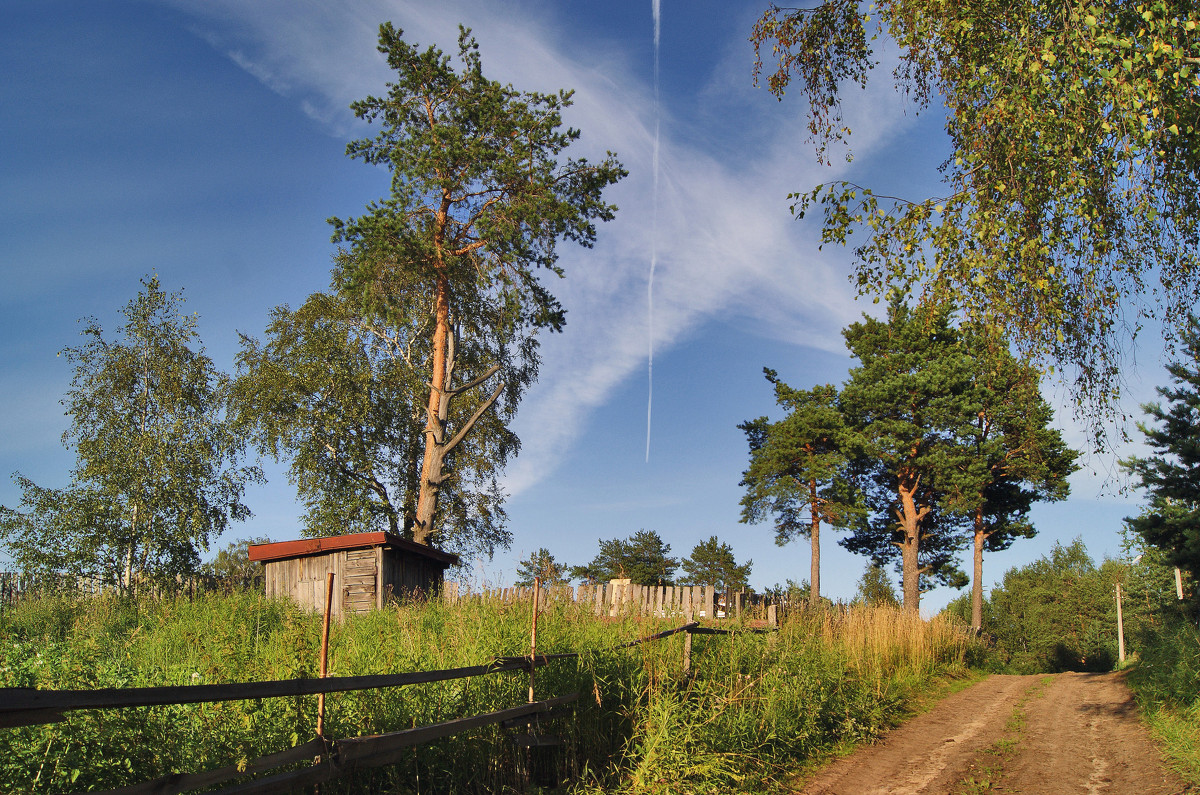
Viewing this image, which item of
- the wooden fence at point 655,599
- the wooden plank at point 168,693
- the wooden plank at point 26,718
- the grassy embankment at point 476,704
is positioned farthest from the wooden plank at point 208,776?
the wooden fence at point 655,599

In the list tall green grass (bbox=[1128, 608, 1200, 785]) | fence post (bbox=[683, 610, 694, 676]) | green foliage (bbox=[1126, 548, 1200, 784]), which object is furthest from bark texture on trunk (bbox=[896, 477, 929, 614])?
fence post (bbox=[683, 610, 694, 676])

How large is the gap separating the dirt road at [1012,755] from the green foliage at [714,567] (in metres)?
31.6

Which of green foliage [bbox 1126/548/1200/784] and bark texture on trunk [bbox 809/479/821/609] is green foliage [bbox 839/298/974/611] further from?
green foliage [bbox 1126/548/1200/784]

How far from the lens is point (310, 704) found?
211 inches

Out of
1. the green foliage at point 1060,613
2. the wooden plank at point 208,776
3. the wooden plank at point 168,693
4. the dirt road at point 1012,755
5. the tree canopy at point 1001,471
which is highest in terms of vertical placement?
the tree canopy at point 1001,471

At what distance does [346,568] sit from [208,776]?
13.2 meters

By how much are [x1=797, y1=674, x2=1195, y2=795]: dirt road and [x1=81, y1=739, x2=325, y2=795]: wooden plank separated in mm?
4720

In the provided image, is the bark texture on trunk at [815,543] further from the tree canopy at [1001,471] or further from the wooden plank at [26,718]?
the wooden plank at [26,718]

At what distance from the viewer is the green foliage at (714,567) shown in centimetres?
4400

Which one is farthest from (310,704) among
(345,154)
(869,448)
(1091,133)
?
(869,448)

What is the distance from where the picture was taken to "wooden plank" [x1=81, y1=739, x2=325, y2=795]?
3.03 m

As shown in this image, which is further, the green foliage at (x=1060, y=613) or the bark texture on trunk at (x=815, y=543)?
the green foliage at (x=1060, y=613)

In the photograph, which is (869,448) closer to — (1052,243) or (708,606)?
(708,606)

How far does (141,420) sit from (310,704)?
64.4 feet
